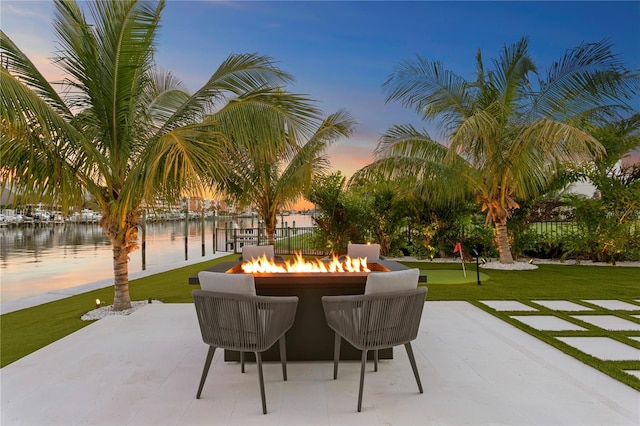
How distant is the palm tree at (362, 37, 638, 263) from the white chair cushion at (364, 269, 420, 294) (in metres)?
5.31

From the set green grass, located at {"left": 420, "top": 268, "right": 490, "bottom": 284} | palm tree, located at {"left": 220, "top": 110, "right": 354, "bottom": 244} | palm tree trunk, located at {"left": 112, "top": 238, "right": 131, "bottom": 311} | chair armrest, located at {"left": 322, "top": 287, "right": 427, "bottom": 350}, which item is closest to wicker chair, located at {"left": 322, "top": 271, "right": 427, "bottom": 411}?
chair armrest, located at {"left": 322, "top": 287, "right": 427, "bottom": 350}

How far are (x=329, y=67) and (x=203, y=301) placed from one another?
10.2 meters

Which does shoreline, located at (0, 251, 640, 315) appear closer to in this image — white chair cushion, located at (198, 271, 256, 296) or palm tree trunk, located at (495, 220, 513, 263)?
palm tree trunk, located at (495, 220, 513, 263)

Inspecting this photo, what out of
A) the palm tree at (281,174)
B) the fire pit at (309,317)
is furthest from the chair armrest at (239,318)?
the palm tree at (281,174)

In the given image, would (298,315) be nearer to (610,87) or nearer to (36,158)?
(36,158)

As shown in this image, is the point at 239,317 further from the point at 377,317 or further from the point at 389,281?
the point at 389,281

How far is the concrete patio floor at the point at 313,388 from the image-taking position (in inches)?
91.0

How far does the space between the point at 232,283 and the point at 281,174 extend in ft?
19.0

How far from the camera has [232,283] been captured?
242cm

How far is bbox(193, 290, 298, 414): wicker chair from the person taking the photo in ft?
7.79

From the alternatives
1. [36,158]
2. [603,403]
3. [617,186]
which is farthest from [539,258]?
[36,158]

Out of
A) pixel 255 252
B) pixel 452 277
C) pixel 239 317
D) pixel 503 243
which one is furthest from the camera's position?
pixel 503 243

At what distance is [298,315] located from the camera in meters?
3.16

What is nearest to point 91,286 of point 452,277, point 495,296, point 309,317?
point 309,317
